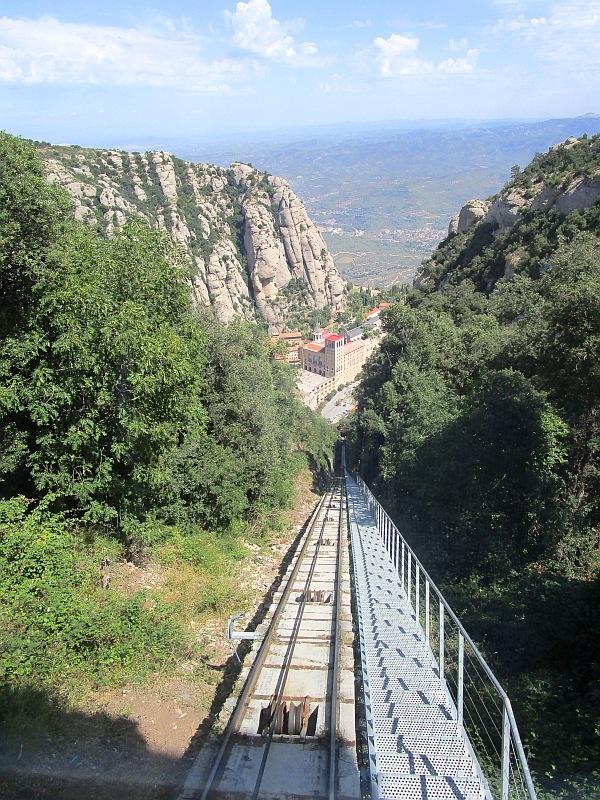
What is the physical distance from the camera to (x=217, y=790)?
395cm

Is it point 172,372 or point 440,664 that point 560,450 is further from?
point 172,372

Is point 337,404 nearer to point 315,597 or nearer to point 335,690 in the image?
point 315,597

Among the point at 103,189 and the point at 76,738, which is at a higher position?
the point at 103,189

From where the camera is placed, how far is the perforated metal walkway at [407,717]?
3717mm

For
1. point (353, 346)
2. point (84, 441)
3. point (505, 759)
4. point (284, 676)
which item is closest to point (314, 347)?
point (353, 346)

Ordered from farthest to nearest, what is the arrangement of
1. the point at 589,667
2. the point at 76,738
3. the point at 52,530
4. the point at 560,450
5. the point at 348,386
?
the point at 348,386 → the point at 560,450 → the point at 52,530 → the point at 589,667 → the point at 76,738

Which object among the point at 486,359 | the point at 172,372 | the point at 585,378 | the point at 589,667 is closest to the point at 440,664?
the point at 589,667

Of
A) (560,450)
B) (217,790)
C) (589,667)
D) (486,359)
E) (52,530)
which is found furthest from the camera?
(486,359)

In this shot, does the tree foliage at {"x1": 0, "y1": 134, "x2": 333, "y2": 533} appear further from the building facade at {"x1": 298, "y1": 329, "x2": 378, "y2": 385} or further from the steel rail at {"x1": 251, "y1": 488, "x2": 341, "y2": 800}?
the building facade at {"x1": 298, "y1": 329, "x2": 378, "y2": 385}

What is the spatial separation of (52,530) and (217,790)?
462cm

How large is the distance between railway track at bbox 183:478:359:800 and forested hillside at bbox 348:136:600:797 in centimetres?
202

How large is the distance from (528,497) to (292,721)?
7.09 meters

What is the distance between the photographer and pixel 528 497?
10156 millimetres

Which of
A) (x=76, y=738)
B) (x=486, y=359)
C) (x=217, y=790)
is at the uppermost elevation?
(x=486, y=359)
